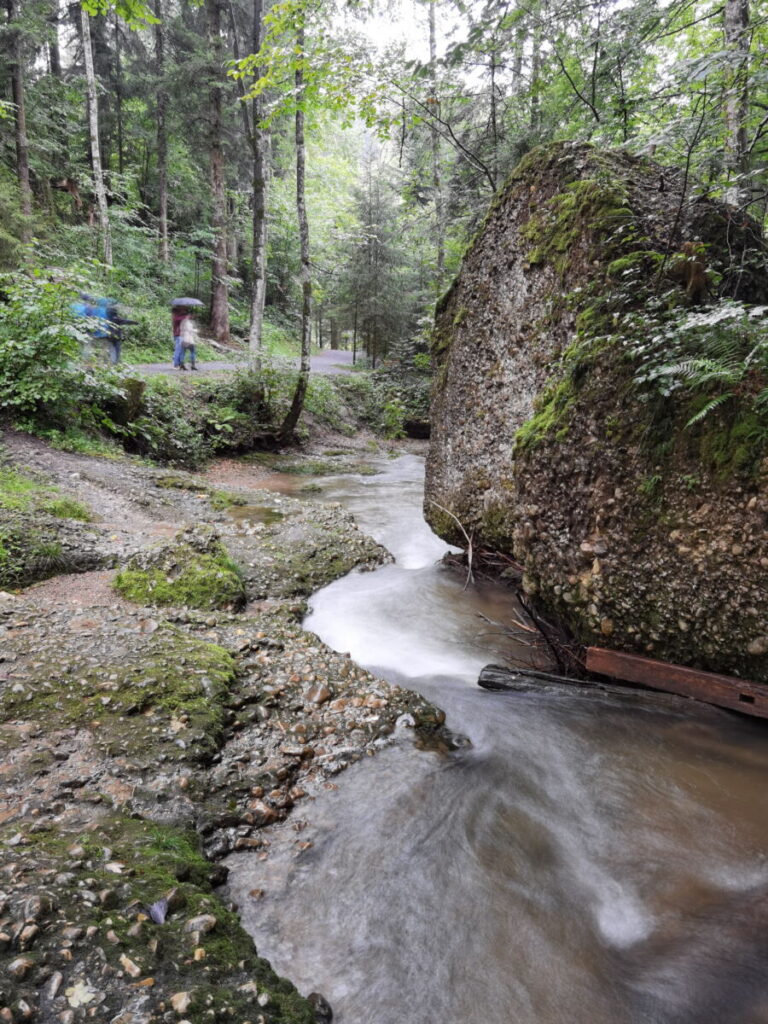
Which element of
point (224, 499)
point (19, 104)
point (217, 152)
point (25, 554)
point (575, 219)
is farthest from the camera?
point (217, 152)

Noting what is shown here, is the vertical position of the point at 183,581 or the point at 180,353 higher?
the point at 180,353

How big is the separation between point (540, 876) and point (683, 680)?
1.60m

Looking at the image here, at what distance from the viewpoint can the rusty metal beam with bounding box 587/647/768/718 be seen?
326cm

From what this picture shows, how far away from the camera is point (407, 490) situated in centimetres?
1230

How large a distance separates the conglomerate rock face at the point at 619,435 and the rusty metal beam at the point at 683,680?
79 mm

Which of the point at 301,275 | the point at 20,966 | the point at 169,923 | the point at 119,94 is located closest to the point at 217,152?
the point at 301,275

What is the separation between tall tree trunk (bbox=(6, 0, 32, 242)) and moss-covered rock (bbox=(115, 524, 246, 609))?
15.6m

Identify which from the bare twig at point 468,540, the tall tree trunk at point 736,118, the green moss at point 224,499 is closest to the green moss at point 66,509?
the green moss at point 224,499

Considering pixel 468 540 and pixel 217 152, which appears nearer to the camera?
pixel 468 540

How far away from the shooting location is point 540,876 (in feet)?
9.29

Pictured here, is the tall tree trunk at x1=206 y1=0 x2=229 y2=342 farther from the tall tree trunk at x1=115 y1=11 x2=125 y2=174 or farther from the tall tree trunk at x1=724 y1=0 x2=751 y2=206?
the tall tree trunk at x1=724 y1=0 x2=751 y2=206

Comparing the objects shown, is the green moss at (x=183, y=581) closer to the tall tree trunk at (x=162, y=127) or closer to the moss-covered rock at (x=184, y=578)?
the moss-covered rock at (x=184, y=578)

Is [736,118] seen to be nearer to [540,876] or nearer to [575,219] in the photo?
[575,219]

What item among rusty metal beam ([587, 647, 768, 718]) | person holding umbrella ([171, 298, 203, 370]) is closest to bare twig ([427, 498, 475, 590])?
rusty metal beam ([587, 647, 768, 718])
